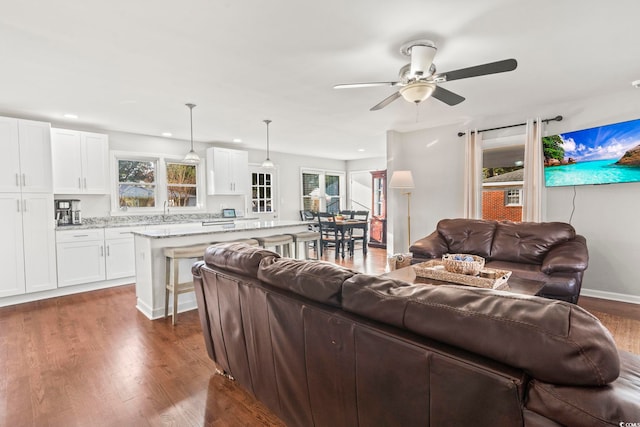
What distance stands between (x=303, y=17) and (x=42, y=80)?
8.92 feet

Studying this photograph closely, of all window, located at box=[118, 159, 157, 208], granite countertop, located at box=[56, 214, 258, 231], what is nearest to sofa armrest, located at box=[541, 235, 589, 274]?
granite countertop, located at box=[56, 214, 258, 231]

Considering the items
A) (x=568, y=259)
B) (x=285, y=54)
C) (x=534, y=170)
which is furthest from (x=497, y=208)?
(x=285, y=54)

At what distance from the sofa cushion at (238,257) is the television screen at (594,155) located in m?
4.09

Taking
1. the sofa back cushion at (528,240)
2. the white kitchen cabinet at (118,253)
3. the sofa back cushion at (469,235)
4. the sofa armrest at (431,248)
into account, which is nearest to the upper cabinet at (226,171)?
the white kitchen cabinet at (118,253)

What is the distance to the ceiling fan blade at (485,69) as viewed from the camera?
6.91ft

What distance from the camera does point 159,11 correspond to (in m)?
1.98

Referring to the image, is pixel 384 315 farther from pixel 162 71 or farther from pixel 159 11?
pixel 162 71

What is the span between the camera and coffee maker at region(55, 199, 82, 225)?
4492 millimetres

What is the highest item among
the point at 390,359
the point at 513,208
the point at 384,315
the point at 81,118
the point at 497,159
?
the point at 81,118

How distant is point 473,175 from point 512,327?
4390mm

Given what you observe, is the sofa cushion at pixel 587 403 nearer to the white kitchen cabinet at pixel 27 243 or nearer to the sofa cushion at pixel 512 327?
the sofa cushion at pixel 512 327

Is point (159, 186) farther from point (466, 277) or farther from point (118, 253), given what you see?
point (466, 277)

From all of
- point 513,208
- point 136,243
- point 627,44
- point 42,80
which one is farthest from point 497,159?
point 42,80

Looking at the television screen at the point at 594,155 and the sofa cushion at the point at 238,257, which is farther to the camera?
the television screen at the point at 594,155
